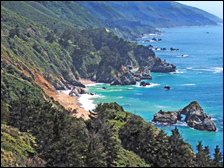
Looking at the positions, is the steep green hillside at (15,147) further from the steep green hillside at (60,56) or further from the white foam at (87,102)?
the steep green hillside at (60,56)

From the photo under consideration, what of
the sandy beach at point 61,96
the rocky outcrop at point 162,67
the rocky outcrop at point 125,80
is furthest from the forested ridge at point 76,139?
the rocky outcrop at point 162,67

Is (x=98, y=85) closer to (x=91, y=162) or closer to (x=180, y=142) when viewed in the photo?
(x=180, y=142)

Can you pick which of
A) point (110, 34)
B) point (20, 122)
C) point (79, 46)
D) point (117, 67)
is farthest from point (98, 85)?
point (20, 122)

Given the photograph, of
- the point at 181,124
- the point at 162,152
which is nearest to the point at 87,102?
the point at 181,124

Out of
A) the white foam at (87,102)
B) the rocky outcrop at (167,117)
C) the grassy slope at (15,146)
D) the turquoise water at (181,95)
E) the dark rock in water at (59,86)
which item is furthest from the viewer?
the dark rock in water at (59,86)

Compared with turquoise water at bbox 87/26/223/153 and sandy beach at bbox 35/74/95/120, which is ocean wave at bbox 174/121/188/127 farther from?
sandy beach at bbox 35/74/95/120

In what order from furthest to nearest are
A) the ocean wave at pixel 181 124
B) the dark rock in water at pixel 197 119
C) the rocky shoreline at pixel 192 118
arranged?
the ocean wave at pixel 181 124 → the rocky shoreline at pixel 192 118 → the dark rock in water at pixel 197 119

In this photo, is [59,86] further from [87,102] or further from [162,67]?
[162,67]
